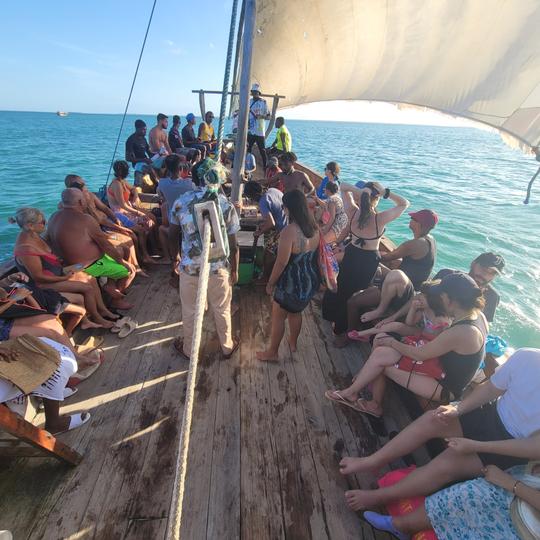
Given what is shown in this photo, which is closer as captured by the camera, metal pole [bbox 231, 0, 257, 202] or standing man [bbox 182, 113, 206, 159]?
metal pole [bbox 231, 0, 257, 202]

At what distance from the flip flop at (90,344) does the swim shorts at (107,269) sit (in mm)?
Answer: 682

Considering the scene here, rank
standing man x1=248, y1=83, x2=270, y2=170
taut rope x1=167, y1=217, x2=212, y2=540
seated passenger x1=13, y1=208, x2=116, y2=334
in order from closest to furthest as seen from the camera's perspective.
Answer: taut rope x1=167, y1=217, x2=212, y2=540, seated passenger x1=13, y1=208, x2=116, y2=334, standing man x1=248, y1=83, x2=270, y2=170

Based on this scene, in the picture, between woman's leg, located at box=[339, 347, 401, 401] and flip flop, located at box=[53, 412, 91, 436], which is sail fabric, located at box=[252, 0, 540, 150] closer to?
woman's leg, located at box=[339, 347, 401, 401]

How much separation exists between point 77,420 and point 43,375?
1.67ft

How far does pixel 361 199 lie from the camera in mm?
3068

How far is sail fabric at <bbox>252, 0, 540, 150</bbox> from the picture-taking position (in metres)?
3.09

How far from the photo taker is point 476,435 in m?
1.80

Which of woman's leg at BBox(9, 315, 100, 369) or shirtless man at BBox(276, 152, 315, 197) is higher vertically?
shirtless man at BBox(276, 152, 315, 197)

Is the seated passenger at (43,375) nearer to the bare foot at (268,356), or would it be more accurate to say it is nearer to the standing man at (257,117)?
the bare foot at (268,356)

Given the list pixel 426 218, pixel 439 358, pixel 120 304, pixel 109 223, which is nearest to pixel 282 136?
pixel 109 223

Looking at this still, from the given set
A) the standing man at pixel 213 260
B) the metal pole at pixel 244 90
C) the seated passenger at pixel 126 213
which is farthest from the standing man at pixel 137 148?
the standing man at pixel 213 260

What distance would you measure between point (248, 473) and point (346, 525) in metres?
0.65

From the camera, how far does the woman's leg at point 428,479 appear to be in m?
1.64

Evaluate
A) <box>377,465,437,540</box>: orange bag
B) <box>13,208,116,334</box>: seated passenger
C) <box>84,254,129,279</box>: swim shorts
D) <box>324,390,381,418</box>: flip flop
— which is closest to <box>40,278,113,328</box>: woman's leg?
<box>13,208,116,334</box>: seated passenger
